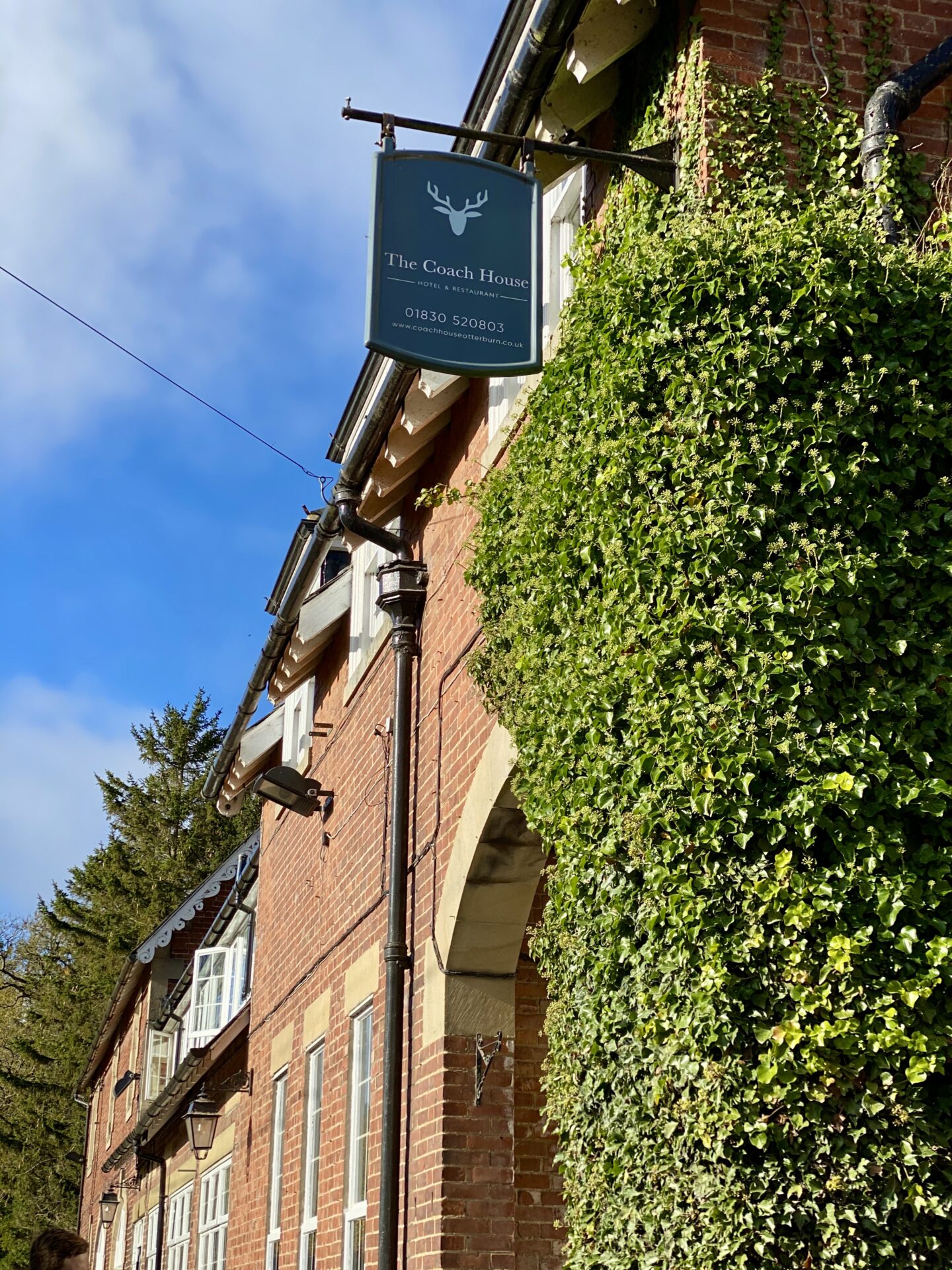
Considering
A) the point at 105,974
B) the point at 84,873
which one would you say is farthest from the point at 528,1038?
the point at 84,873

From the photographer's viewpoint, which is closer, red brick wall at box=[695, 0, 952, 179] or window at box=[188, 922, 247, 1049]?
red brick wall at box=[695, 0, 952, 179]

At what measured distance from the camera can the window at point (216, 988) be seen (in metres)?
18.5

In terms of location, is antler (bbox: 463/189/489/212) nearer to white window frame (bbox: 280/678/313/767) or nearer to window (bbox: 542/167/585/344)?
window (bbox: 542/167/585/344)

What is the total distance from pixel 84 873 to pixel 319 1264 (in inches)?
1310

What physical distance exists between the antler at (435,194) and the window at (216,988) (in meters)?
13.2

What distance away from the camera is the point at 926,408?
5.17 metres

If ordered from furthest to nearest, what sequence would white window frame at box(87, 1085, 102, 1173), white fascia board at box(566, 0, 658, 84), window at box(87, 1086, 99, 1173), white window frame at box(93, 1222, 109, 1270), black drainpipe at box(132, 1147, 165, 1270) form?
window at box(87, 1086, 99, 1173) → white window frame at box(87, 1085, 102, 1173) → white window frame at box(93, 1222, 109, 1270) → black drainpipe at box(132, 1147, 165, 1270) → white fascia board at box(566, 0, 658, 84)

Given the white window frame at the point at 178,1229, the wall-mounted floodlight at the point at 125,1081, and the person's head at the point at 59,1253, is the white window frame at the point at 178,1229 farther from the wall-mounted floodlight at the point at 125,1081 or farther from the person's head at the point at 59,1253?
the person's head at the point at 59,1253

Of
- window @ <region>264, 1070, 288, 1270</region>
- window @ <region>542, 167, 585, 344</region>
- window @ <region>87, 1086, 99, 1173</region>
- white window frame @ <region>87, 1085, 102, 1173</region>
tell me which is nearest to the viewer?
window @ <region>542, 167, 585, 344</region>

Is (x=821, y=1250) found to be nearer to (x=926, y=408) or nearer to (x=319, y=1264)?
(x=926, y=408)

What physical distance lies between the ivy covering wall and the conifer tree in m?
32.4

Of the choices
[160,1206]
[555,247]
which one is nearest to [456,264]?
[555,247]

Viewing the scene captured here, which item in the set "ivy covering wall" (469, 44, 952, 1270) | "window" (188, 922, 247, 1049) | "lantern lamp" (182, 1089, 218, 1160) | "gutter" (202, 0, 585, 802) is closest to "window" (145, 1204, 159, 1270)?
"window" (188, 922, 247, 1049)

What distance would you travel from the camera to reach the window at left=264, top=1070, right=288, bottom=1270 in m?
12.3
